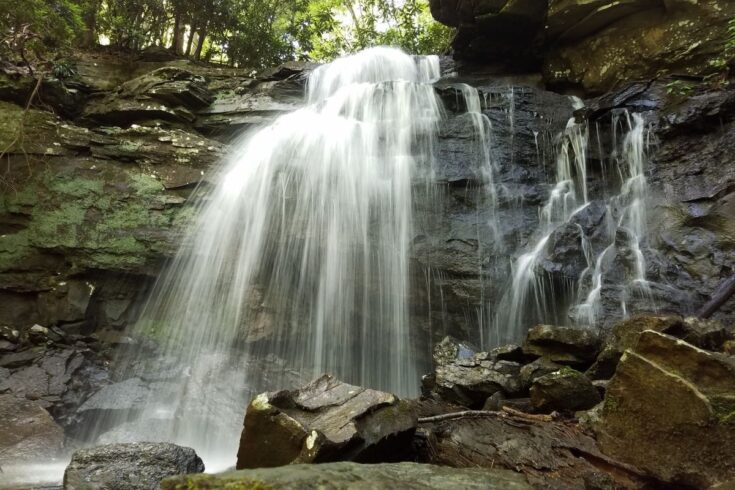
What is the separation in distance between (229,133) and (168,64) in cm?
473

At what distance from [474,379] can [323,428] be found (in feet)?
7.19

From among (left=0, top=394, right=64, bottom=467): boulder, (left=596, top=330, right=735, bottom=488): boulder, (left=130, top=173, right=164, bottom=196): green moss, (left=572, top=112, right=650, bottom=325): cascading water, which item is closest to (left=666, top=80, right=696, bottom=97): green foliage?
(left=572, top=112, right=650, bottom=325): cascading water

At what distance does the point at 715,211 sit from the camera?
22.2 ft

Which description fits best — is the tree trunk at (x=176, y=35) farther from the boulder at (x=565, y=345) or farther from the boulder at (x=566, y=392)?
the boulder at (x=566, y=392)

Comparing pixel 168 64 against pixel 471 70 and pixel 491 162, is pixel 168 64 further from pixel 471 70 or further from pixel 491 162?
pixel 491 162

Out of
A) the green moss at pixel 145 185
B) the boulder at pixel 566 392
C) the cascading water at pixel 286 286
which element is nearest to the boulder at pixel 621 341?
the boulder at pixel 566 392

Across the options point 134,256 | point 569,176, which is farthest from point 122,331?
point 569,176

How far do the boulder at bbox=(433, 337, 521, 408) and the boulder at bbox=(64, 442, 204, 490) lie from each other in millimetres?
2586

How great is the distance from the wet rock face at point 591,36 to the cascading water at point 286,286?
16.2 ft

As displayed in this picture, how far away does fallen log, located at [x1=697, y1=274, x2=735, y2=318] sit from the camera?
538 cm

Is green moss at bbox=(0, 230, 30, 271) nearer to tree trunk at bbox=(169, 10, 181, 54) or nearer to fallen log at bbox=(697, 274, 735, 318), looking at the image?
fallen log at bbox=(697, 274, 735, 318)

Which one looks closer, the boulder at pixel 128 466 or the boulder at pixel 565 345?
the boulder at pixel 128 466

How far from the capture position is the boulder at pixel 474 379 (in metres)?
4.69

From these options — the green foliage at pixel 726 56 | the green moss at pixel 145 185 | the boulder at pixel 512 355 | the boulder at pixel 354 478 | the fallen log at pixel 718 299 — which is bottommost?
the boulder at pixel 354 478
